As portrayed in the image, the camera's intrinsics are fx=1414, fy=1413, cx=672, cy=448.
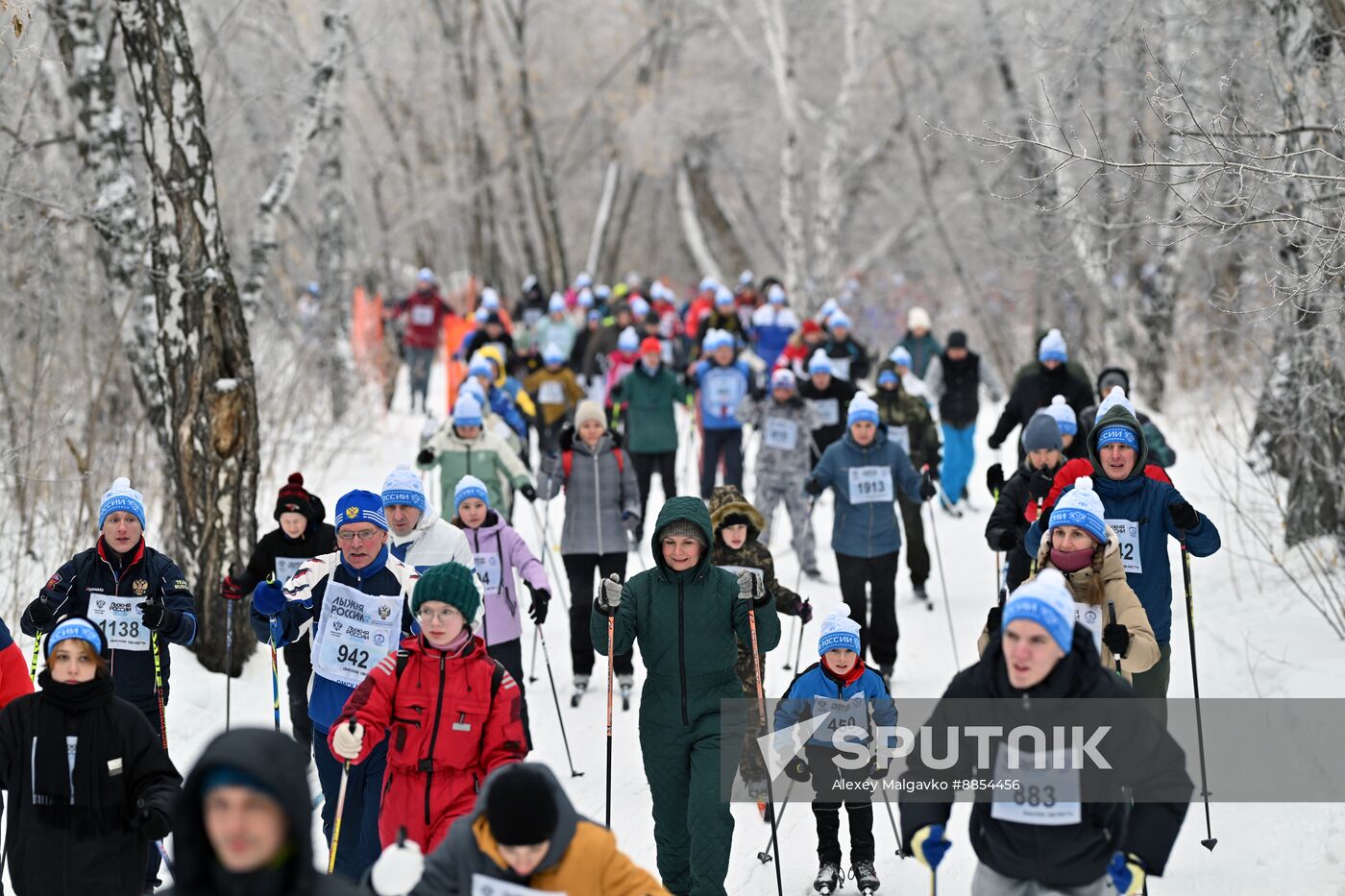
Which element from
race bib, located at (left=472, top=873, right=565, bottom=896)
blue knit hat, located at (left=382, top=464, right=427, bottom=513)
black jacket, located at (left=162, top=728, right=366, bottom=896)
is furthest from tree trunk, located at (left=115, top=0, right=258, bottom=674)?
black jacket, located at (left=162, top=728, right=366, bottom=896)

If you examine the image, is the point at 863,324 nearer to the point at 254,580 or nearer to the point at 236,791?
the point at 254,580

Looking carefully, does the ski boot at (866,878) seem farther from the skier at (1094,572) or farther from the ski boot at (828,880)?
the skier at (1094,572)

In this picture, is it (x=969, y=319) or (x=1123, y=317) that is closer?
(x=1123, y=317)

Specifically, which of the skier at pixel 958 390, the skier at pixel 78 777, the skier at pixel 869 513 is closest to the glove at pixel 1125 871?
the skier at pixel 78 777

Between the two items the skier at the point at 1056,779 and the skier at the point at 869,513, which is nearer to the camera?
the skier at the point at 1056,779

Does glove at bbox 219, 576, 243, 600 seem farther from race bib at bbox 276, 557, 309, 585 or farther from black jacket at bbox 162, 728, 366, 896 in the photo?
black jacket at bbox 162, 728, 366, 896

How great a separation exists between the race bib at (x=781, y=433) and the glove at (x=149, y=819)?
→ 7151 millimetres

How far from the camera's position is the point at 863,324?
92.1 ft

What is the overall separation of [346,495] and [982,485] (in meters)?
10.9

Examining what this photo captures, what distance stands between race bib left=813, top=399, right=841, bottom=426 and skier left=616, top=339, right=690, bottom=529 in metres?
1.23

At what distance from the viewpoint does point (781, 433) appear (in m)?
11.2

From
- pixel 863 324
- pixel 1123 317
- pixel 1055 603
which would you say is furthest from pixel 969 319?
pixel 1055 603

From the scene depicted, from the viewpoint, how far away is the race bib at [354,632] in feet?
19.1

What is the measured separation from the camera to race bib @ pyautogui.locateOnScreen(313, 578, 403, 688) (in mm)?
5812
